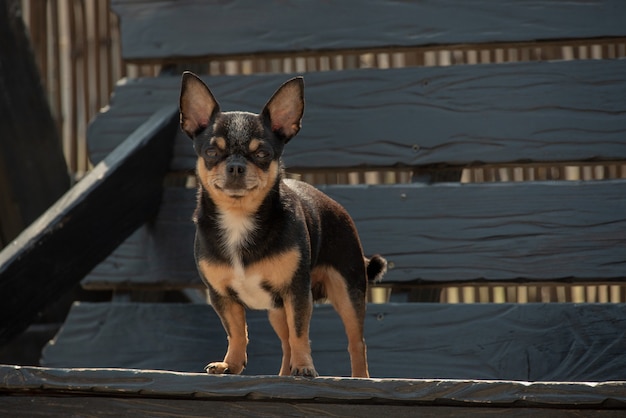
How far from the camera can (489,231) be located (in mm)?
3818

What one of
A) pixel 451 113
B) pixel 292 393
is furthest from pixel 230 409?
pixel 451 113

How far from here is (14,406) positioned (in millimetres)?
2559

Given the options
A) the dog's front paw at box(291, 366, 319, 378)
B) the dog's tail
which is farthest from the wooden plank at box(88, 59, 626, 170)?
the dog's front paw at box(291, 366, 319, 378)

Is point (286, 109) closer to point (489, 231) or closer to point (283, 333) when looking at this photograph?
point (283, 333)

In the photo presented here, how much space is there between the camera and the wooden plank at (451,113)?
385cm

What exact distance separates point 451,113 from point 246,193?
129cm

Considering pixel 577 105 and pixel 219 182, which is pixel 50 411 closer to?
pixel 219 182

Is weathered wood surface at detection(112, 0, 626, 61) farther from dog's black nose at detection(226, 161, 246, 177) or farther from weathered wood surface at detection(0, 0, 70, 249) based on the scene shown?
dog's black nose at detection(226, 161, 246, 177)

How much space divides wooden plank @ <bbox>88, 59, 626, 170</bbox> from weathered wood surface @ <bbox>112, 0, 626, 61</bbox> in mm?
121

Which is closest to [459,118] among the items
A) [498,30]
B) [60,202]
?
[498,30]

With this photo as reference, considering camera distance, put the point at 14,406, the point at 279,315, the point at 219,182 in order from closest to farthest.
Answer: the point at 14,406, the point at 219,182, the point at 279,315

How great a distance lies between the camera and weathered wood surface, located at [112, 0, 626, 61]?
393cm

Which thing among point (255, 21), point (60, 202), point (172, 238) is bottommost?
point (172, 238)

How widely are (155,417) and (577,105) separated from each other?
2167mm
